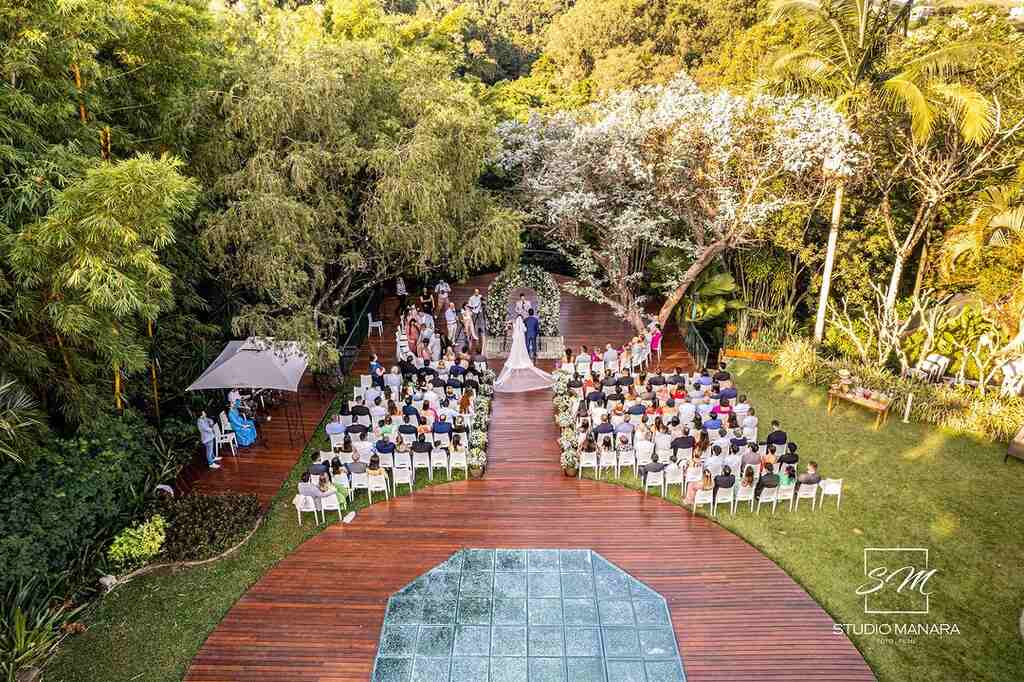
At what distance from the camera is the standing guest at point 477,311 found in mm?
21141

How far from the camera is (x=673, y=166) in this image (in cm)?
1741

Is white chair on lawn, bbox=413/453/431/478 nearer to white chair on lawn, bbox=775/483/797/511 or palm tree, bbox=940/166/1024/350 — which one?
white chair on lawn, bbox=775/483/797/511

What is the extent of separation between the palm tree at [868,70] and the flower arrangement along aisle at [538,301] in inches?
345

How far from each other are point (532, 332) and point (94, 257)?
12.0m

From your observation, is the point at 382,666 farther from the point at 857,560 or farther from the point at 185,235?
the point at 185,235

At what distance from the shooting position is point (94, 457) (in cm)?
1139

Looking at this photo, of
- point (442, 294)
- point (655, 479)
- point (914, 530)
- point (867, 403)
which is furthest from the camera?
point (442, 294)

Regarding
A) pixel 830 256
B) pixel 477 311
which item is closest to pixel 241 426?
pixel 477 311

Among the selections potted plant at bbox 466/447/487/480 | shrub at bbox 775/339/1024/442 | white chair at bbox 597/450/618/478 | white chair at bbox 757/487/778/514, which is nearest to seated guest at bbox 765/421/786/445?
white chair at bbox 757/487/778/514

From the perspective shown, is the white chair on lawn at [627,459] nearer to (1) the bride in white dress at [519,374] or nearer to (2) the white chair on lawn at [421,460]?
(2) the white chair on lawn at [421,460]

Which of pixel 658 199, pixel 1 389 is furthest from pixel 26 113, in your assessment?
pixel 658 199

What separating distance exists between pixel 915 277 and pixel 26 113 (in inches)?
901

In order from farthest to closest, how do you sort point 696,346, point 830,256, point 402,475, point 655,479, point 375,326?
point 375,326
point 696,346
point 830,256
point 402,475
point 655,479

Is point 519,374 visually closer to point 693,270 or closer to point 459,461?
point 459,461
